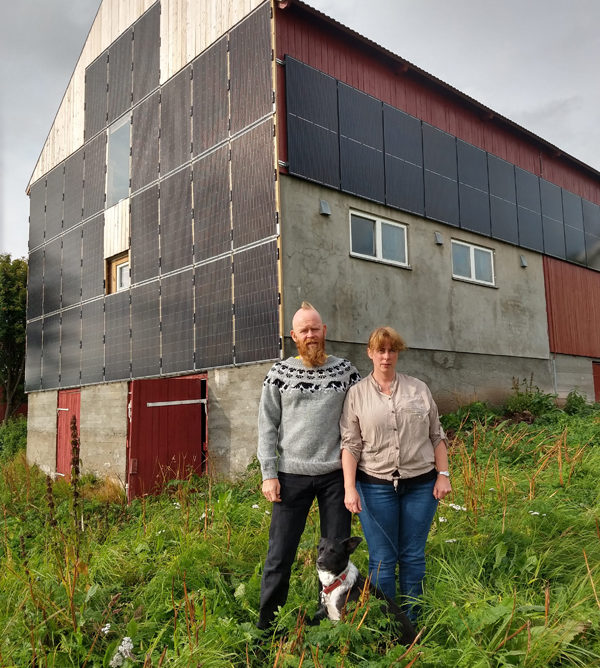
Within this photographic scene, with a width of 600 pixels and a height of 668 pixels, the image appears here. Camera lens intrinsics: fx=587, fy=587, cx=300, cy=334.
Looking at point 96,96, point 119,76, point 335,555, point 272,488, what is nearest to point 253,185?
point 119,76

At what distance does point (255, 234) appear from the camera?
9.80 metres

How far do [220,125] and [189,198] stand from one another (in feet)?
4.95

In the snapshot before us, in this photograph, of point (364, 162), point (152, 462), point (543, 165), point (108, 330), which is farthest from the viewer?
point (543, 165)

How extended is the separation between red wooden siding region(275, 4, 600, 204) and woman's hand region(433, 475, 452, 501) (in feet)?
23.6

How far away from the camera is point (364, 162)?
11062 millimetres

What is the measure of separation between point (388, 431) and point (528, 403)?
9826 mm

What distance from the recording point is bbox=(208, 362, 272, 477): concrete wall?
9.52 meters

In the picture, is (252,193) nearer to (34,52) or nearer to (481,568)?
(34,52)

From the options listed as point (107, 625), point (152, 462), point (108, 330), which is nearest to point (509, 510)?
point (107, 625)

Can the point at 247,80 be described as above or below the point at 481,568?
above

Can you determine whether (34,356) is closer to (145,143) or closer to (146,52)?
(145,143)

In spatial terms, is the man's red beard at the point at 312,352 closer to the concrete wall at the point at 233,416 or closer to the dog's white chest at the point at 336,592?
the dog's white chest at the point at 336,592

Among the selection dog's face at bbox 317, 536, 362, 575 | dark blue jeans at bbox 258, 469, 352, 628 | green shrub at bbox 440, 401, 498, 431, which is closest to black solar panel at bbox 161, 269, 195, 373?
green shrub at bbox 440, 401, 498, 431

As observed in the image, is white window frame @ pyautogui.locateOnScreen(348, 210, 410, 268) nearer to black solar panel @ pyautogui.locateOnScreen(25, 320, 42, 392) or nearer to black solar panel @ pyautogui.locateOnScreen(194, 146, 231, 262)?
black solar panel @ pyautogui.locateOnScreen(194, 146, 231, 262)
